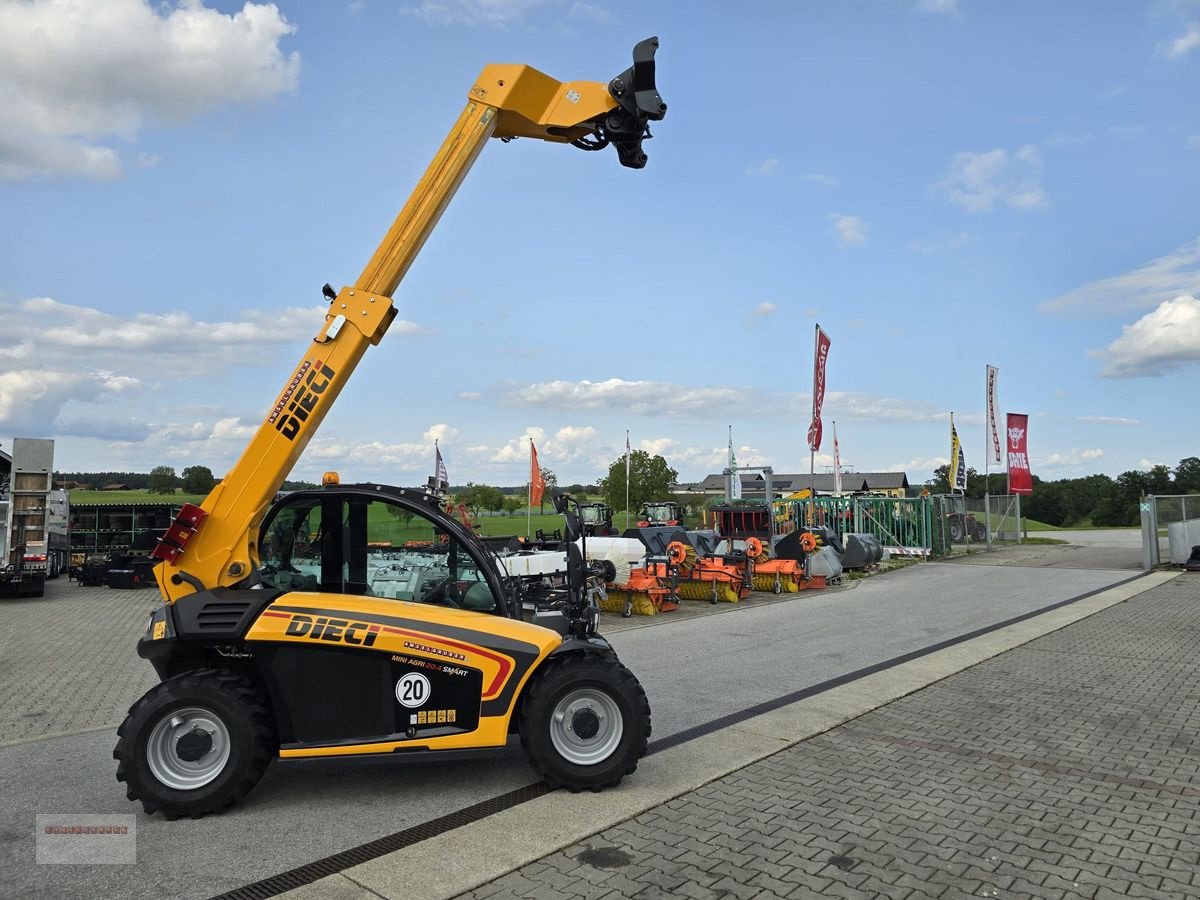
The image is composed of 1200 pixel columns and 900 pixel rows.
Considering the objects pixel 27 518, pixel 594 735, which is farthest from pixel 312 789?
pixel 27 518

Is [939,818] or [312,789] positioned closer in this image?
[939,818]

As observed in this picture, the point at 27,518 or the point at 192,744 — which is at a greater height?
the point at 27,518

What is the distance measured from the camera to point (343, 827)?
485 cm

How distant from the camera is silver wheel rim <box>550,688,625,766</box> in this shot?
17.4ft

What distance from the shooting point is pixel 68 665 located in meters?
10.3

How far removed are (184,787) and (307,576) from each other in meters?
1.40

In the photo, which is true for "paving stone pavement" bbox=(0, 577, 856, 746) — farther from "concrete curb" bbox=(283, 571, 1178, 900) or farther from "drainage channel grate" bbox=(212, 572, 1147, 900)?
"concrete curb" bbox=(283, 571, 1178, 900)

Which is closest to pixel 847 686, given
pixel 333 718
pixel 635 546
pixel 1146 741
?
pixel 1146 741

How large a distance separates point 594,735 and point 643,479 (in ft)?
189

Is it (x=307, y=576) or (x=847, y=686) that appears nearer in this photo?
(x=307, y=576)

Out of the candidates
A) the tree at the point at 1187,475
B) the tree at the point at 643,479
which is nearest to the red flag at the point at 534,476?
the tree at the point at 643,479

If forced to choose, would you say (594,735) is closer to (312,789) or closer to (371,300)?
(312,789)

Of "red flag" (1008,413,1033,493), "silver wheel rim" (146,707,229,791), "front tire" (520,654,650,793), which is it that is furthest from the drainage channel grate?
"red flag" (1008,413,1033,493)

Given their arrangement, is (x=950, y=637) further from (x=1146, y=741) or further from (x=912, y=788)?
(x=912, y=788)
